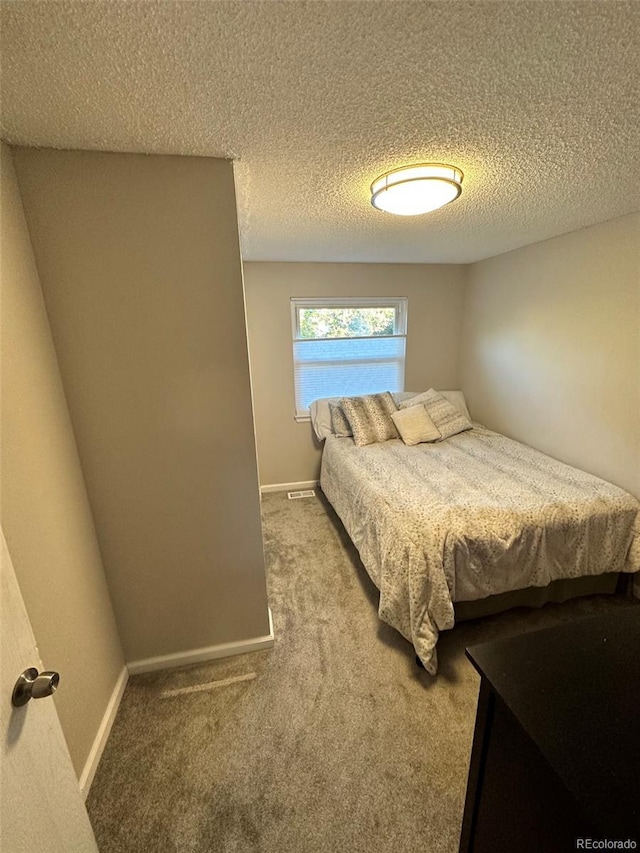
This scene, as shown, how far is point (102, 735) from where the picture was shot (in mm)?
1394

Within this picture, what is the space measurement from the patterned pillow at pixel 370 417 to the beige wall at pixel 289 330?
1.75 feet

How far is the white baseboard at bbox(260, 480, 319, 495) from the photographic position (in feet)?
11.8

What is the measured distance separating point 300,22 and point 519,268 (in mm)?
2772

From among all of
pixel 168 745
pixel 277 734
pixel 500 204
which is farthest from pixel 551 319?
pixel 168 745

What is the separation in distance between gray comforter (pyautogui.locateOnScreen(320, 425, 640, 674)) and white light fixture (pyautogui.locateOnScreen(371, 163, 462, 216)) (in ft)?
4.75

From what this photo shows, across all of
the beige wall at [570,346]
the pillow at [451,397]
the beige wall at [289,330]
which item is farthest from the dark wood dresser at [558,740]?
the beige wall at [289,330]

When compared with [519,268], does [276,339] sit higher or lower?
lower

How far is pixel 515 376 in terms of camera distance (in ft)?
9.87

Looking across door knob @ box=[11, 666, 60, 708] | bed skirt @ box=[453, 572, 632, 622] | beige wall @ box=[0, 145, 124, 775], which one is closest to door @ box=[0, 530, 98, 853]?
door knob @ box=[11, 666, 60, 708]

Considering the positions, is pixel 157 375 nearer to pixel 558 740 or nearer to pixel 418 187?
pixel 418 187

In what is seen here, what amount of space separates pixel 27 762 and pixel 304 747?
1.03 meters

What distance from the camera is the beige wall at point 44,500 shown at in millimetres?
1057

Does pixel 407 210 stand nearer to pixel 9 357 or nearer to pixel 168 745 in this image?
pixel 9 357

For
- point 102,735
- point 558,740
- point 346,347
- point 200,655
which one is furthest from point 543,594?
point 346,347
